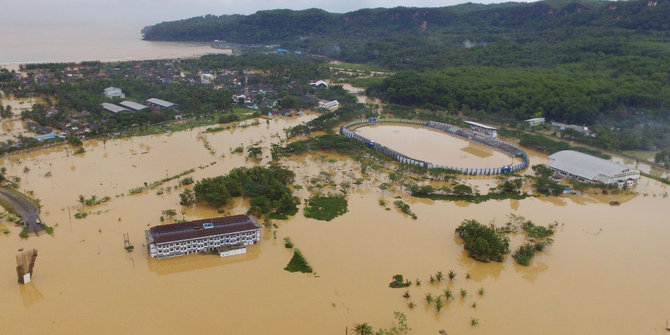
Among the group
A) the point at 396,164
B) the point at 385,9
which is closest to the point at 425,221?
the point at 396,164

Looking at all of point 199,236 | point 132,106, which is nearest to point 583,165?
point 199,236

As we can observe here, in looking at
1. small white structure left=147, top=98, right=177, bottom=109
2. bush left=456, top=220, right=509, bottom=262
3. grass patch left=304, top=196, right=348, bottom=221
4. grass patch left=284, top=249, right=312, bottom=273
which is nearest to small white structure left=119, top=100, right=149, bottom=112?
small white structure left=147, top=98, right=177, bottom=109

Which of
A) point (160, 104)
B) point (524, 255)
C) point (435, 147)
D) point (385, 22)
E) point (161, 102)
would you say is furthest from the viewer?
point (385, 22)

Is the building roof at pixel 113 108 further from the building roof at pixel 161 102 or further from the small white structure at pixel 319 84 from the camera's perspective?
the small white structure at pixel 319 84

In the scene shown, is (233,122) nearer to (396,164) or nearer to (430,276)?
(396,164)

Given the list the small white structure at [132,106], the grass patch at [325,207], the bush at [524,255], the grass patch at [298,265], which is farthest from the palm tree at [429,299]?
the small white structure at [132,106]

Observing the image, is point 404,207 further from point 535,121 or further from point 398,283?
point 535,121

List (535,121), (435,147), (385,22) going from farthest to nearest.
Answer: (385,22), (535,121), (435,147)

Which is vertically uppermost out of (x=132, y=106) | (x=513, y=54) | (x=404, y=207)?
(x=513, y=54)
